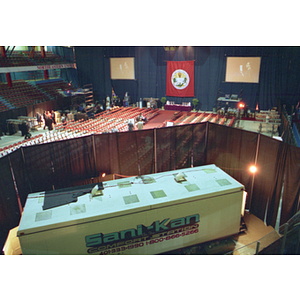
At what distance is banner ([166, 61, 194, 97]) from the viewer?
2477 cm

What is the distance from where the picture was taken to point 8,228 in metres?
6.38

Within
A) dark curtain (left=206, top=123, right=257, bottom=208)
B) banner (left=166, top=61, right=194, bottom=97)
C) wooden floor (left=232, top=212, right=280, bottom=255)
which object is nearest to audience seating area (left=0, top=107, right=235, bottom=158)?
banner (left=166, top=61, right=194, bottom=97)

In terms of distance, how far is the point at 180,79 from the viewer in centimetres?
2534

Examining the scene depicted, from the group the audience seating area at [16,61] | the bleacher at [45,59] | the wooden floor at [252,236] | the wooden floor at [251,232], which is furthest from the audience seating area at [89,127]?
the bleacher at [45,59]

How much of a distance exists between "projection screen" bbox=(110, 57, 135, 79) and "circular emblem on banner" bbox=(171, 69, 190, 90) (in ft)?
15.2

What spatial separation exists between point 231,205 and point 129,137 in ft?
13.4

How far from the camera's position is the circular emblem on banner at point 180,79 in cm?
2503

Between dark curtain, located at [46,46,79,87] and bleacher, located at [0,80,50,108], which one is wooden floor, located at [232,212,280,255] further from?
dark curtain, located at [46,46,79,87]

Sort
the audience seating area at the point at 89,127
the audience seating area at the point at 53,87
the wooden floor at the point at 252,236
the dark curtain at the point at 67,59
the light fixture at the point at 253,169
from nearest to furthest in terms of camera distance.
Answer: the wooden floor at the point at 252,236 → the light fixture at the point at 253,169 → the audience seating area at the point at 89,127 → the audience seating area at the point at 53,87 → the dark curtain at the point at 67,59

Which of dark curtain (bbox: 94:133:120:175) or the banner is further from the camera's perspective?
the banner

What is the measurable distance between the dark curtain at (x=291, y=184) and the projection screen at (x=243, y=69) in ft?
58.0

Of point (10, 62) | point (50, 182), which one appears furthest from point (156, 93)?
point (50, 182)

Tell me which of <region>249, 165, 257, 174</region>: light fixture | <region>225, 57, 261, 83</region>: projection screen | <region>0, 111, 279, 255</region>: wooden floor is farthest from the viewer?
<region>225, 57, 261, 83</region>: projection screen

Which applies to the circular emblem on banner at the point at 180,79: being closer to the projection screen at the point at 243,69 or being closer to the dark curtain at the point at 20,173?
the projection screen at the point at 243,69
